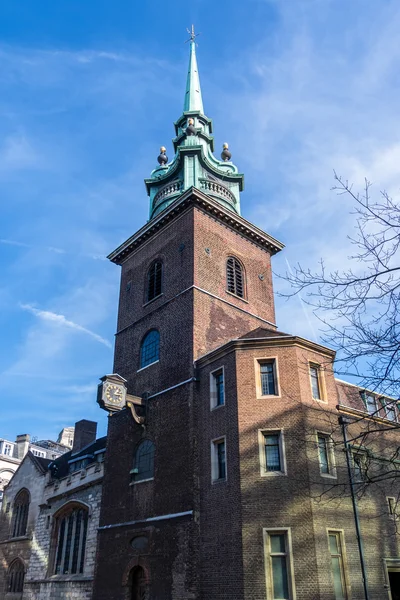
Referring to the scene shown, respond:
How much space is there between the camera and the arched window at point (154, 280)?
96.5 feet

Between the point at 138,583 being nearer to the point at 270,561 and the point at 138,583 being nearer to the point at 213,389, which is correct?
the point at 270,561

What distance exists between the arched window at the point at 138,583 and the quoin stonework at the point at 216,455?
5cm

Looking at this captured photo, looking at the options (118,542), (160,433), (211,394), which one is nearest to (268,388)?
(211,394)

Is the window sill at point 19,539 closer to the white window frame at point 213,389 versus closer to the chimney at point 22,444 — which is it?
the white window frame at point 213,389

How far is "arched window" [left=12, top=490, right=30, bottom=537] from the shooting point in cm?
3632

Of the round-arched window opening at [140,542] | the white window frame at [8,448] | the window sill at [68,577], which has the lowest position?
the window sill at [68,577]

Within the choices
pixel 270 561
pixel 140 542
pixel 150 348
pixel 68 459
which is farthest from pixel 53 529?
pixel 270 561

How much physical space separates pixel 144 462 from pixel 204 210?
13.7 meters

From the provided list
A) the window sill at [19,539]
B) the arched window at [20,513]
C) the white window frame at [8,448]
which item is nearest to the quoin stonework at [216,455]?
the window sill at [19,539]

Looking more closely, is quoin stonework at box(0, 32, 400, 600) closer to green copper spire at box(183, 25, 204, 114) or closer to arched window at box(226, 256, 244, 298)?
arched window at box(226, 256, 244, 298)

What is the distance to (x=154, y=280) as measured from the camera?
30.0m

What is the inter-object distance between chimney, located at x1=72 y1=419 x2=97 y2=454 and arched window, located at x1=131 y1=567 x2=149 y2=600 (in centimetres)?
1935

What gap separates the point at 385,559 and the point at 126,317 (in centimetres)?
1771

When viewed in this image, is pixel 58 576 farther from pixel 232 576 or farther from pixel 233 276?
pixel 233 276
